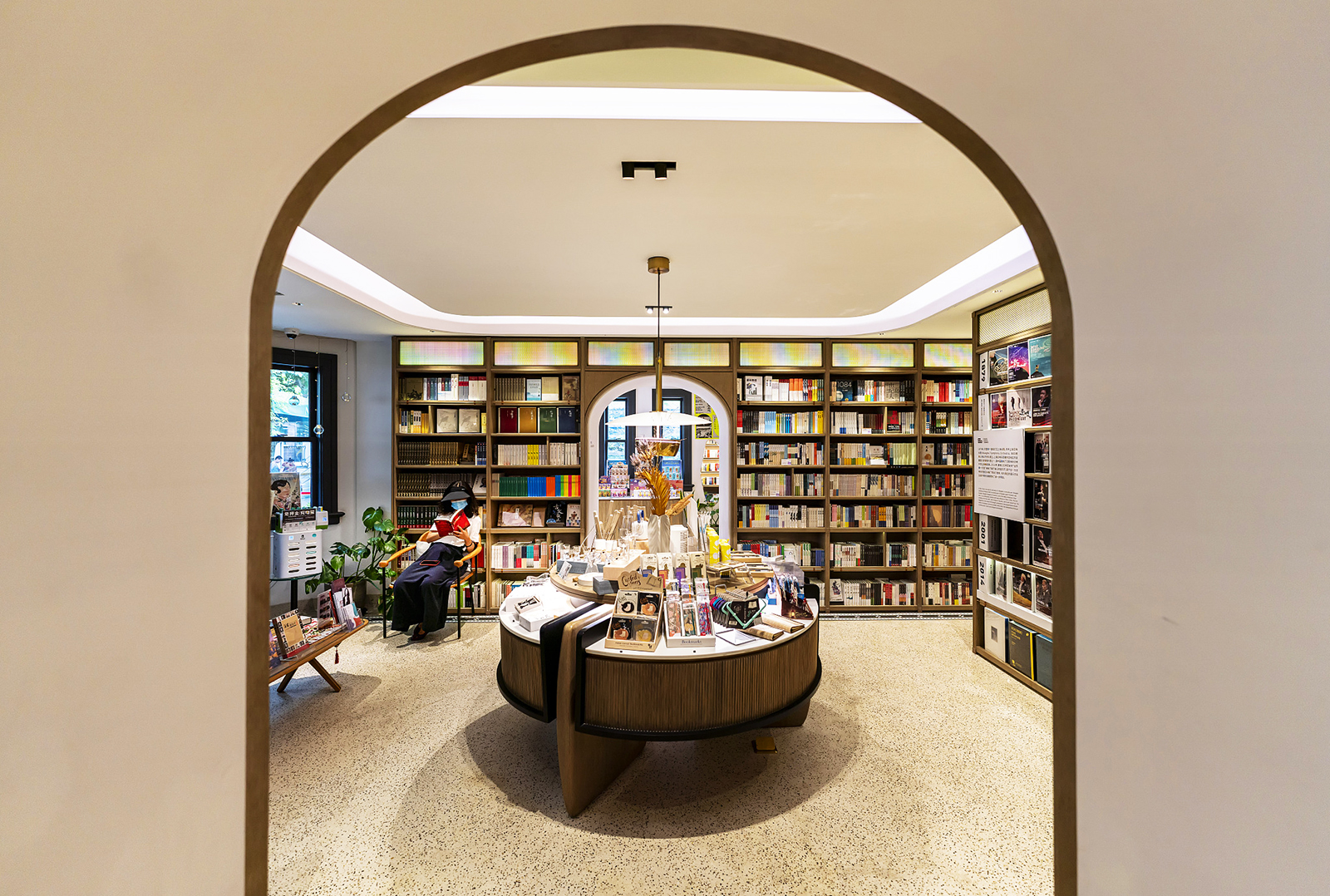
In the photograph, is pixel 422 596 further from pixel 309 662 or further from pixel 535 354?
pixel 535 354

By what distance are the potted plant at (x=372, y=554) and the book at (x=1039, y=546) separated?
200 inches

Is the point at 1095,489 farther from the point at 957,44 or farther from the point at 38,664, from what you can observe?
the point at 38,664

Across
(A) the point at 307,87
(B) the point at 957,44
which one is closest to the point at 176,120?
(A) the point at 307,87

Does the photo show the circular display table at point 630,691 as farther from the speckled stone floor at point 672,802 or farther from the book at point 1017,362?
the book at point 1017,362

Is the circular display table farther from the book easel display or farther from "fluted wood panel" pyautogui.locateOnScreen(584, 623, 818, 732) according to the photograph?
the book easel display

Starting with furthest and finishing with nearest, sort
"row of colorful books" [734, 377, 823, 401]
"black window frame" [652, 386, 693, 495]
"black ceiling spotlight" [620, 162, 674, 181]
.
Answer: "black window frame" [652, 386, 693, 495]
"row of colorful books" [734, 377, 823, 401]
"black ceiling spotlight" [620, 162, 674, 181]

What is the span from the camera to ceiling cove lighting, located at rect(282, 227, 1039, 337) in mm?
3463

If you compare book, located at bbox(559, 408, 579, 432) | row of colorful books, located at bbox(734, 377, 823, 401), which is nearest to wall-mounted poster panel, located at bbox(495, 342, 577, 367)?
book, located at bbox(559, 408, 579, 432)

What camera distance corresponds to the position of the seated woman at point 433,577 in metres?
4.41

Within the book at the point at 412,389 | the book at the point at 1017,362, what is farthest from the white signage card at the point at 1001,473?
the book at the point at 412,389

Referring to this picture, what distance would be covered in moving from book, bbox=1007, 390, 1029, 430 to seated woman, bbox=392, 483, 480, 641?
4.47 metres

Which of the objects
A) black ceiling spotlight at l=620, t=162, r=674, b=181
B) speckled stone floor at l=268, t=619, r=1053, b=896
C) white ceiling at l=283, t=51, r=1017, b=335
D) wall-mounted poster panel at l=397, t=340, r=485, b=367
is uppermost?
white ceiling at l=283, t=51, r=1017, b=335

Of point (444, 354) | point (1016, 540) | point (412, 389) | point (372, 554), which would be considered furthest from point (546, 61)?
point (372, 554)

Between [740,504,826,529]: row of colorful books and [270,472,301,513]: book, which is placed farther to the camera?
[740,504,826,529]: row of colorful books
